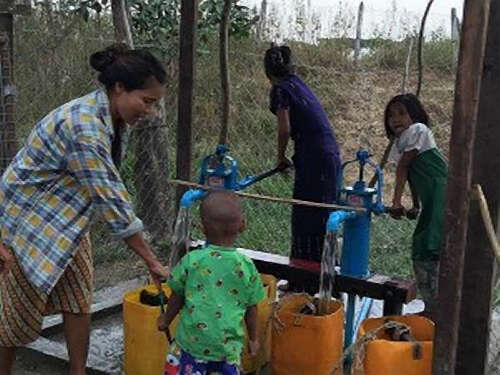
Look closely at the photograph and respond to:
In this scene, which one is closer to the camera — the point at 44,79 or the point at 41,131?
the point at 41,131

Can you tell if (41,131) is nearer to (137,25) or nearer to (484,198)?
(484,198)

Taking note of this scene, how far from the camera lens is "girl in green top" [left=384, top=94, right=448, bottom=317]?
3.91 metres

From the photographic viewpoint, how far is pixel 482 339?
274cm

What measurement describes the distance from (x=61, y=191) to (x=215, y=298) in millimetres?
688

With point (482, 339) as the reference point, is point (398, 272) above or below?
below

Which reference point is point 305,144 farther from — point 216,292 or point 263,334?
point 216,292

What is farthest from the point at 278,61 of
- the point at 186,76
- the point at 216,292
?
the point at 216,292

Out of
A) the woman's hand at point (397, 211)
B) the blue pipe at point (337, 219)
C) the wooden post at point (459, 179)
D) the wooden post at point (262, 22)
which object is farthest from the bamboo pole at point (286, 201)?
the wooden post at point (262, 22)

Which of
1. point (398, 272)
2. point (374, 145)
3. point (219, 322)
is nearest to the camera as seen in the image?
point (219, 322)

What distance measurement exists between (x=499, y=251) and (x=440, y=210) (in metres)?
1.56

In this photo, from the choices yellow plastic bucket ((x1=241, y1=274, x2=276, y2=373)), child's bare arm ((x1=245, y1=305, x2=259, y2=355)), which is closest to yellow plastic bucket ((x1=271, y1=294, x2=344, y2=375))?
yellow plastic bucket ((x1=241, y1=274, x2=276, y2=373))

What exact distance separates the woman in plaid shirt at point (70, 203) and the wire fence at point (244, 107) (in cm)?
197

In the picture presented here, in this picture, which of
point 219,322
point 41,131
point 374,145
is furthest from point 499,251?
point 374,145

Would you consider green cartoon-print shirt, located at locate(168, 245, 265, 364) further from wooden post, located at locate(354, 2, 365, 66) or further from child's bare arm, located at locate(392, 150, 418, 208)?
wooden post, located at locate(354, 2, 365, 66)
